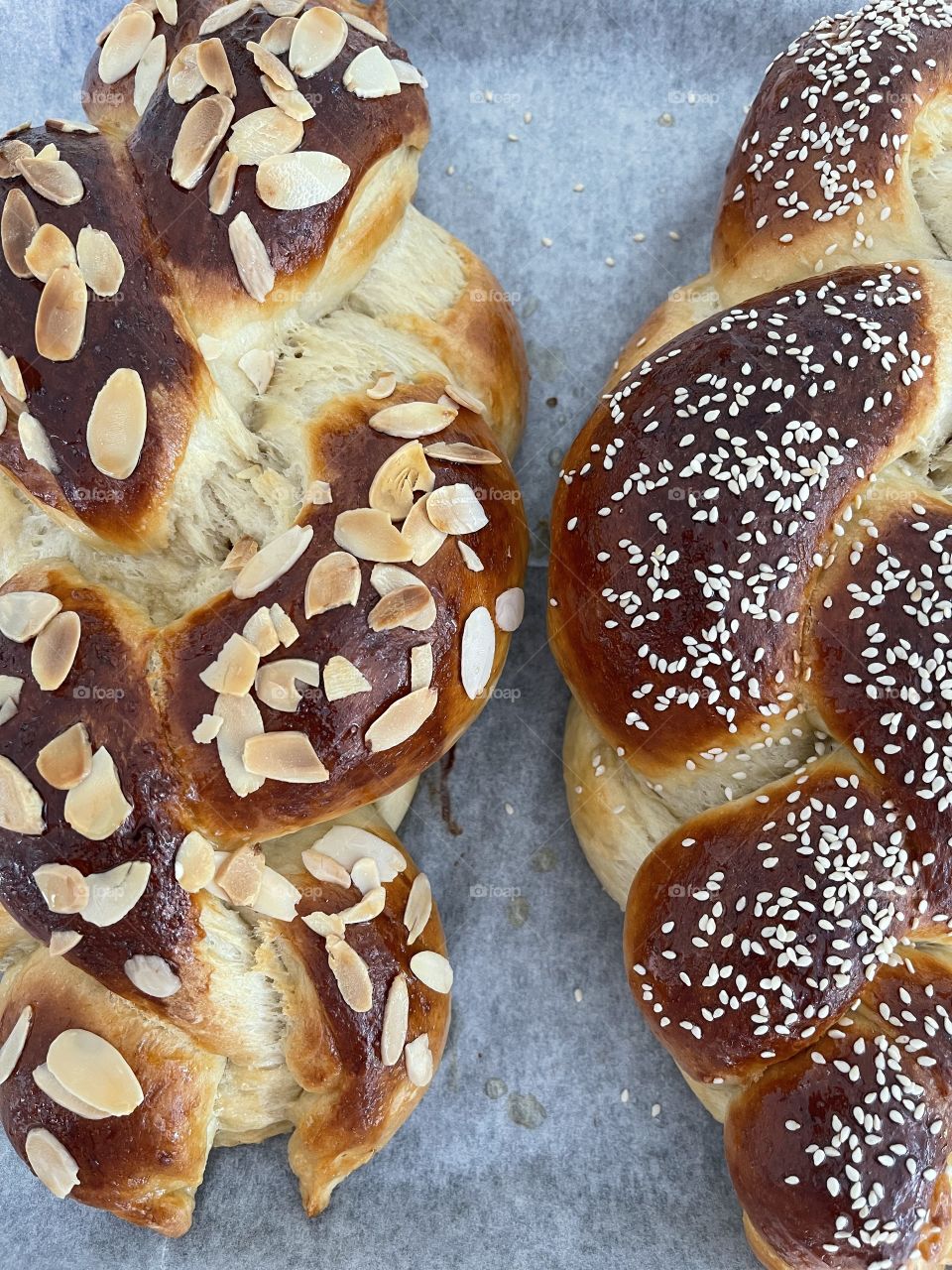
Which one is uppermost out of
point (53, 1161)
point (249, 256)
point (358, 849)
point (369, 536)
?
point (249, 256)

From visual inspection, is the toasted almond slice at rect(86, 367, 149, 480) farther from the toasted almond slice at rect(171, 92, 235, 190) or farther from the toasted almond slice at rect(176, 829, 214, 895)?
the toasted almond slice at rect(176, 829, 214, 895)

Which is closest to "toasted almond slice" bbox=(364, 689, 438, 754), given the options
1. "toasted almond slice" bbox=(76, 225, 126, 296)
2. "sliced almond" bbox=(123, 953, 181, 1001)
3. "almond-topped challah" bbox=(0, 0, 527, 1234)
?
"almond-topped challah" bbox=(0, 0, 527, 1234)

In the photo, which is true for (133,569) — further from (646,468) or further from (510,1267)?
(510,1267)

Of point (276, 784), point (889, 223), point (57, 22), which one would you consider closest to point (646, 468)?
point (889, 223)

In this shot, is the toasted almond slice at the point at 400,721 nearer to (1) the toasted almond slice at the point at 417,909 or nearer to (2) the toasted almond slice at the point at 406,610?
(2) the toasted almond slice at the point at 406,610

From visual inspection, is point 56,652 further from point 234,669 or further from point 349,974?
point 349,974

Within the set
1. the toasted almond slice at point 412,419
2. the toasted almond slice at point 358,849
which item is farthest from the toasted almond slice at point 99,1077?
the toasted almond slice at point 412,419

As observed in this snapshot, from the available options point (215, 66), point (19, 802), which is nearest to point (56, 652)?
point (19, 802)
